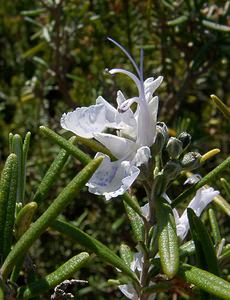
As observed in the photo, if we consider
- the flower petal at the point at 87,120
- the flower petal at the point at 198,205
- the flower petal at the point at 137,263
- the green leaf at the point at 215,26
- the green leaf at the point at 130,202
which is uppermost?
the flower petal at the point at 87,120

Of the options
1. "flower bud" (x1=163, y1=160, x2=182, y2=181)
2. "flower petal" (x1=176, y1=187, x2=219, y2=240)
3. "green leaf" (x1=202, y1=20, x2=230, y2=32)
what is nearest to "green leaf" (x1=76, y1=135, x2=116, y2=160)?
"flower bud" (x1=163, y1=160, x2=182, y2=181)

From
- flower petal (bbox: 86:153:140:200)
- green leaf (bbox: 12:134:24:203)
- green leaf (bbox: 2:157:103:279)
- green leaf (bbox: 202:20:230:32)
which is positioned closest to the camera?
green leaf (bbox: 2:157:103:279)

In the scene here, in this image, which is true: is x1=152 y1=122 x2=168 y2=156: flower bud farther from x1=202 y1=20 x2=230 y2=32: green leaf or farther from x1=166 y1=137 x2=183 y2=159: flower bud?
x1=202 y1=20 x2=230 y2=32: green leaf

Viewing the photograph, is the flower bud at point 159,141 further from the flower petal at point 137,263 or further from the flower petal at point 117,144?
the flower petal at point 137,263

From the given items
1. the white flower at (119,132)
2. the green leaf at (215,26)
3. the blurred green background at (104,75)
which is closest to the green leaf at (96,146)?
the white flower at (119,132)

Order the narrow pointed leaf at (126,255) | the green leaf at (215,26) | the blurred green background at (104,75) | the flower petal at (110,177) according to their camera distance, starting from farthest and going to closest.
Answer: the blurred green background at (104,75) < the green leaf at (215,26) < the narrow pointed leaf at (126,255) < the flower petal at (110,177)

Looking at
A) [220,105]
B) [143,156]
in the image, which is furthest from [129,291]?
[220,105]

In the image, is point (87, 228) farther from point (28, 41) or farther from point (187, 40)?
point (28, 41)
